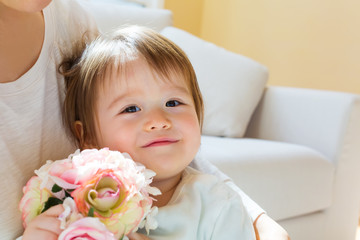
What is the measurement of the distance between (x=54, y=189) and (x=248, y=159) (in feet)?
3.93

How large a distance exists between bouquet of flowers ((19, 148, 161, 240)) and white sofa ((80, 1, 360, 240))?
3.31ft

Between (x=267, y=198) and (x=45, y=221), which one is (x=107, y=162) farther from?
(x=267, y=198)

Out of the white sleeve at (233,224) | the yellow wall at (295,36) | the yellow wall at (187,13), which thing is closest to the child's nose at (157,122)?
the white sleeve at (233,224)

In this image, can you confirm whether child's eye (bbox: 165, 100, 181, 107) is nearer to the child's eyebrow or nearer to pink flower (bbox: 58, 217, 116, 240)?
the child's eyebrow

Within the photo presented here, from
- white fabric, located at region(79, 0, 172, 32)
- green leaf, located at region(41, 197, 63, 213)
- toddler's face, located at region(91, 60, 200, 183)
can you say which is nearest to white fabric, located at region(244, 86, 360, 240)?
white fabric, located at region(79, 0, 172, 32)

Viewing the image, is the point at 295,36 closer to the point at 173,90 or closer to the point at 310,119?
the point at 310,119

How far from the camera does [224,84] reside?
2.31m

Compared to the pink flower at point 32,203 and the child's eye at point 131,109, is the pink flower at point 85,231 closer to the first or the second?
the pink flower at point 32,203

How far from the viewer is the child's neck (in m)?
1.03

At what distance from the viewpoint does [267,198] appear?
1840 millimetres

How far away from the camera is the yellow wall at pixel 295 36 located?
9.97 feet

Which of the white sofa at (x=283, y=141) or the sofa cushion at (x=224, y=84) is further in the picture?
the sofa cushion at (x=224, y=84)

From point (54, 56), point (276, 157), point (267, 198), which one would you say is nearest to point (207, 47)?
point (276, 157)

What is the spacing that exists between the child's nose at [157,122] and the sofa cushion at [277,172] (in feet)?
2.42
